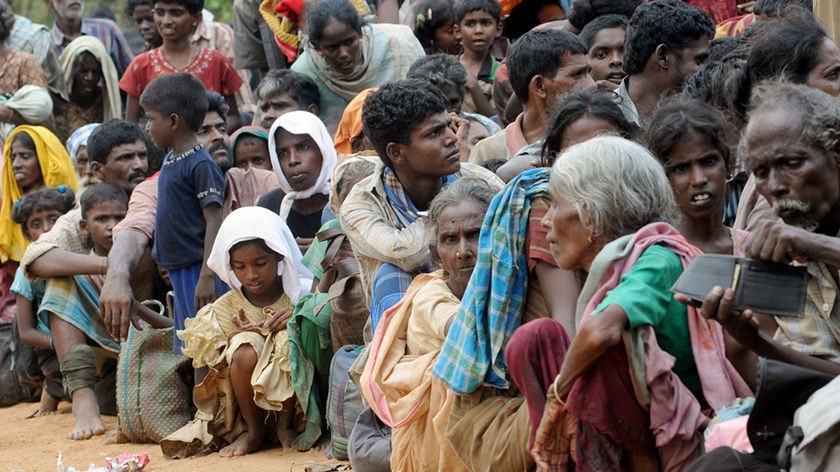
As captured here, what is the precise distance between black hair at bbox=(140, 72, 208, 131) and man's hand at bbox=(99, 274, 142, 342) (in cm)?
105

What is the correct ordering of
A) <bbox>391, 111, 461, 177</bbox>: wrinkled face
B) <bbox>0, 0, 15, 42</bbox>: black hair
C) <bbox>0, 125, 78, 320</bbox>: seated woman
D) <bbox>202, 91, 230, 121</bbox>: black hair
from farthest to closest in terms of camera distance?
<bbox>0, 0, 15, 42</bbox>: black hair, <bbox>0, 125, 78, 320</bbox>: seated woman, <bbox>202, 91, 230, 121</bbox>: black hair, <bbox>391, 111, 461, 177</bbox>: wrinkled face

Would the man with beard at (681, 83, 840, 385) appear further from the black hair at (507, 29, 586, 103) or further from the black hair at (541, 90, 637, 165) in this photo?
the black hair at (507, 29, 586, 103)

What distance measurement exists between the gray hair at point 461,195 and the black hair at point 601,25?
2.56 meters

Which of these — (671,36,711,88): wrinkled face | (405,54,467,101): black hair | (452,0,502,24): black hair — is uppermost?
(452,0,502,24): black hair

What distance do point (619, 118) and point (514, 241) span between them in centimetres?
94

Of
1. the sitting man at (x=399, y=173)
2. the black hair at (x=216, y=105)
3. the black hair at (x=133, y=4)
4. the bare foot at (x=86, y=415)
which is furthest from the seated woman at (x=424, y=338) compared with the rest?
the black hair at (x=133, y=4)

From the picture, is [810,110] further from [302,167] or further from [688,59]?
[302,167]

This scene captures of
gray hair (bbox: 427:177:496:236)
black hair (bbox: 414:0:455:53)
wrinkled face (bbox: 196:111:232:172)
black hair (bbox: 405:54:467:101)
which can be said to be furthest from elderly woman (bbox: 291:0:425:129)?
gray hair (bbox: 427:177:496:236)

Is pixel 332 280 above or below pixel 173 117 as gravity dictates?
below

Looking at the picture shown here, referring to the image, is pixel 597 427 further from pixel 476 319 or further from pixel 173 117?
pixel 173 117

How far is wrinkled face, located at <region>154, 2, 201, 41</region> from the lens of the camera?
10008 mm

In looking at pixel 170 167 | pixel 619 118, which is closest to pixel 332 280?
pixel 170 167

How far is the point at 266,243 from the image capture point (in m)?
7.05

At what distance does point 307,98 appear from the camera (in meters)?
9.02
